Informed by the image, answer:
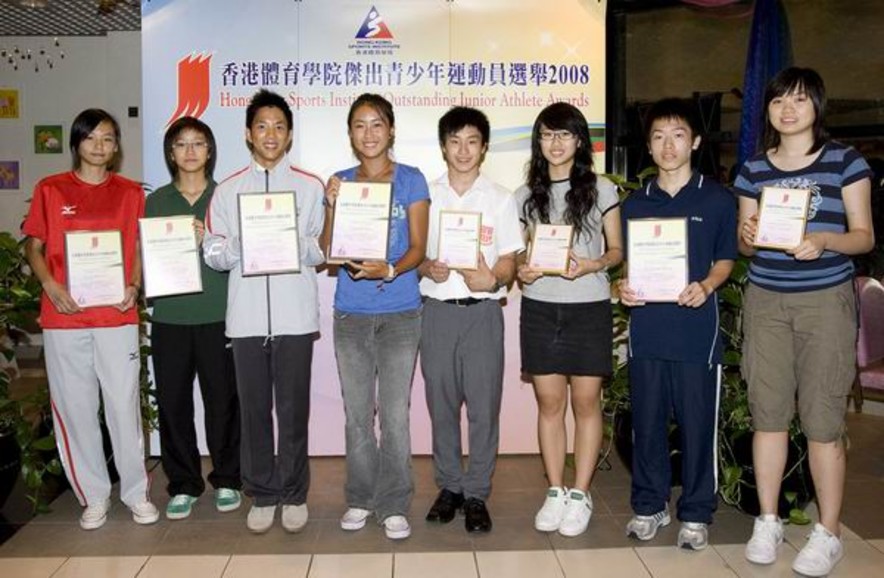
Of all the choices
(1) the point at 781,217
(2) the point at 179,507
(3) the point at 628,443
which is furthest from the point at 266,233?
(3) the point at 628,443

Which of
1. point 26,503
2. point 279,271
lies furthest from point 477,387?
point 26,503

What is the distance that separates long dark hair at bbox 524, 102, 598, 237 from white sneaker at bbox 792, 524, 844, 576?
1.32m

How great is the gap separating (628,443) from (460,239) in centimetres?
162

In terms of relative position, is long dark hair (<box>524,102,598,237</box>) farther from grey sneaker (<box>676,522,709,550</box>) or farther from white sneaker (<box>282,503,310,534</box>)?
white sneaker (<box>282,503,310,534</box>)

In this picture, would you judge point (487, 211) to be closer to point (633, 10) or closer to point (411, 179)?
point (411, 179)

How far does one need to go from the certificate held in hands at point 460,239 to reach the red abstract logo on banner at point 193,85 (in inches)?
65.0

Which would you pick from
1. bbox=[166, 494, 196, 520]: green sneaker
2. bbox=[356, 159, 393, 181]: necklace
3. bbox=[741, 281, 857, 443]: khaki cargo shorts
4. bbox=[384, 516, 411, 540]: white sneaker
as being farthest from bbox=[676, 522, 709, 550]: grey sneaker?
bbox=[166, 494, 196, 520]: green sneaker

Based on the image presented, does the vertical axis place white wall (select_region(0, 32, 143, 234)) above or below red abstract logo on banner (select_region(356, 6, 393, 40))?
above

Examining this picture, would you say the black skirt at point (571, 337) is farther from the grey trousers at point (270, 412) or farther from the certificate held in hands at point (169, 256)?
the certificate held in hands at point (169, 256)

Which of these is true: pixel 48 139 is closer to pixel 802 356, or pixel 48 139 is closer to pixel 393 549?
pixel 393 549

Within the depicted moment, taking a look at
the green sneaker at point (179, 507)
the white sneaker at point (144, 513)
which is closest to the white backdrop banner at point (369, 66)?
the green sneaker at point (179, 507)

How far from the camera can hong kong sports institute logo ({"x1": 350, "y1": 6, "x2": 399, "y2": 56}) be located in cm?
392

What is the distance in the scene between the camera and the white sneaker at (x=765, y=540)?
2838mm

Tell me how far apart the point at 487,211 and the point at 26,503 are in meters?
2.31
